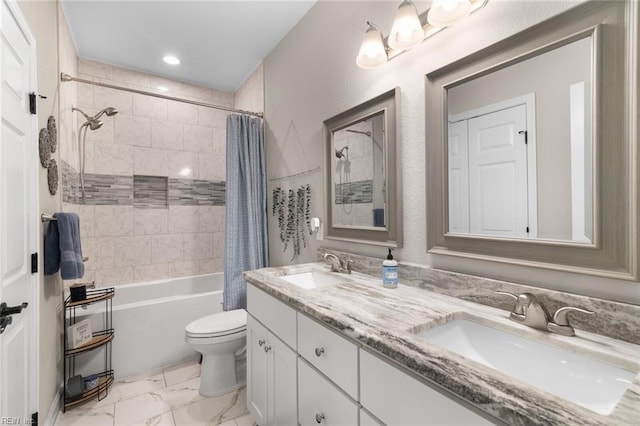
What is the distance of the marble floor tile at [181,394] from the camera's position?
191cm

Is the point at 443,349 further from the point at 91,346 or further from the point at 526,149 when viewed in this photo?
the point at 91,346

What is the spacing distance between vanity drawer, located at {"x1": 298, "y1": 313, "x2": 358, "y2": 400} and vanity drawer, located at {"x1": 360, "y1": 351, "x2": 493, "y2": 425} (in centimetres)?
4

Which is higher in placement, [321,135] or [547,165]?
[321,135]

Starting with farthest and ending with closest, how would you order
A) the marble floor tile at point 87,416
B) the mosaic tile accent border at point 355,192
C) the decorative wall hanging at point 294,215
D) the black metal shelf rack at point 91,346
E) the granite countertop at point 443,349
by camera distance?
the decorative wall hanging at point 294,215, the black metal shelf rack at point 91,346, the marble floor tile at point 87,416, the mosaic tile accent border at point 355,192, the granite countertop at point 443,349

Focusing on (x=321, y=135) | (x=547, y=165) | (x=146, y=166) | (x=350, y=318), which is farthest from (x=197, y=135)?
(x=547, y=165)

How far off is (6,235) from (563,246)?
6.55 feet

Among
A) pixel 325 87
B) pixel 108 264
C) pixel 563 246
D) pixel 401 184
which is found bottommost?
pixel 108 264

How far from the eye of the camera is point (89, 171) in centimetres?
272

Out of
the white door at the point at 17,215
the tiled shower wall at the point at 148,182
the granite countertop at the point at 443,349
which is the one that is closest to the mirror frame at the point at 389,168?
the granite countertop at the point at 443,349

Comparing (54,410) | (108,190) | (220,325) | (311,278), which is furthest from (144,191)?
(311,278)

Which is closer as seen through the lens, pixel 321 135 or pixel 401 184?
pixel 401 184

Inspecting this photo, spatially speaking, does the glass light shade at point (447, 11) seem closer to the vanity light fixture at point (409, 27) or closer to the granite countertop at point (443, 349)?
the vanity light fixture at point (409, 27)

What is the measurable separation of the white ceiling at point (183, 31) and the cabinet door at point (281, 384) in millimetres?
2223

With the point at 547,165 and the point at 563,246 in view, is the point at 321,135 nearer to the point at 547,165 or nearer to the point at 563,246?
the point at 547,165
